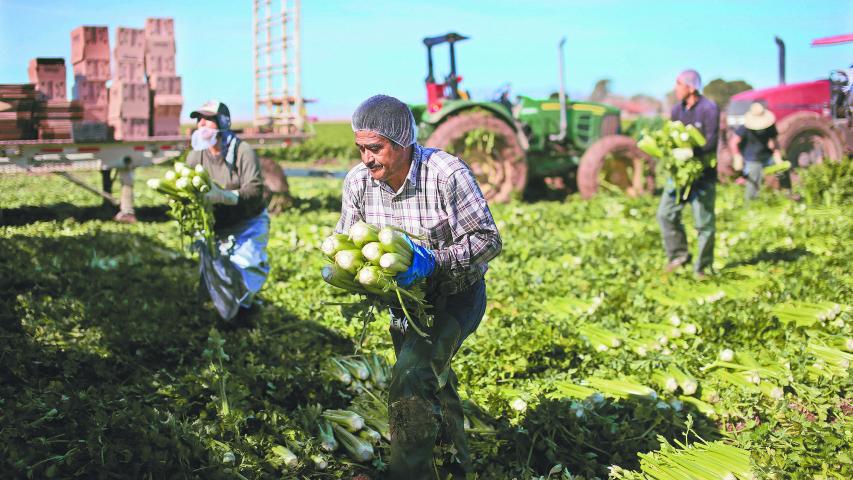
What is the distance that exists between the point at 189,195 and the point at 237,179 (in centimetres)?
47

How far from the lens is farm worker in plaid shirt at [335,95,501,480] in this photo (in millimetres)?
2896

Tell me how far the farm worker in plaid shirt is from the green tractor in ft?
27.3

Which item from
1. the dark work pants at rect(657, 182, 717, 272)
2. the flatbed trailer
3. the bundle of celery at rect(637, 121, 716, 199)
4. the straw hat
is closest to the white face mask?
the bundle of celery at rect(637, 121, 716, 199)

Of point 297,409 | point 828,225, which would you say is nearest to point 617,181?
point 828,225

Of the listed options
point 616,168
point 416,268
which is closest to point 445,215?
point 416,268

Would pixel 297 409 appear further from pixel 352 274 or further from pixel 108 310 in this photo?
pixel 108 310

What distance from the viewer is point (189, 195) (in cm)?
483

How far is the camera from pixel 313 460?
11.5 ft

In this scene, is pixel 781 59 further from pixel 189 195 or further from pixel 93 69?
pixel 189 195

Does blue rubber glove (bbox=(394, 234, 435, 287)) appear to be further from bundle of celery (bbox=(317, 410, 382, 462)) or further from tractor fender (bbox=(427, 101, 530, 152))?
tractor fender (bbox=(427, 101, 530, 152))

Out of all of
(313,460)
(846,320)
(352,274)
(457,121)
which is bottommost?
(313,460)

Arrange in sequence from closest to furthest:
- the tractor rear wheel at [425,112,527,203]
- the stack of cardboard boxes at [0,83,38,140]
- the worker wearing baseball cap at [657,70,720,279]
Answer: the worker wearing baseball cap at [657,70,720,279] < the stack of cardboard boxes at [0,83,38,140] < the tractor rear wheel at [425,112,527,203]

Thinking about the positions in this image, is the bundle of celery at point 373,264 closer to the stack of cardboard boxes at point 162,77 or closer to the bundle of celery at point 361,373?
the bundle of celery at point 361,373

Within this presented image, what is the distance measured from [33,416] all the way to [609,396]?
10.3 feet
